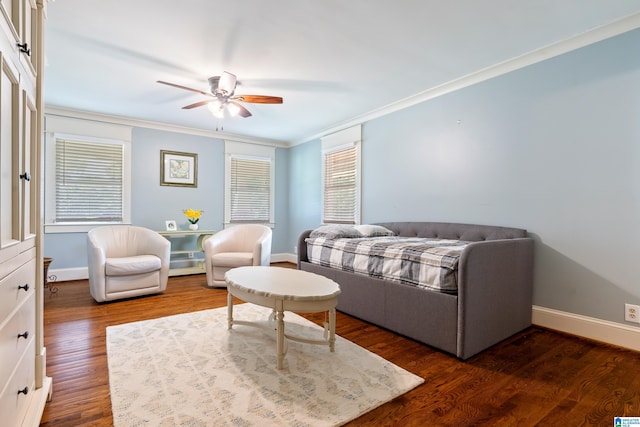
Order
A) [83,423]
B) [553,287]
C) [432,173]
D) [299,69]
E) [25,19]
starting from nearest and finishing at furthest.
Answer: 1. [25,19]
2. [83,423]
3. [553,287]
4. [299,69]
5. [432,173]

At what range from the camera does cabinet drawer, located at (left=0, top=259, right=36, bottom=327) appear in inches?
38.7

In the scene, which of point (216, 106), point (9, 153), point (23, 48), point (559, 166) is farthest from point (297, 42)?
point (559, 166)

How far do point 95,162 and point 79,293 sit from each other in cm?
190

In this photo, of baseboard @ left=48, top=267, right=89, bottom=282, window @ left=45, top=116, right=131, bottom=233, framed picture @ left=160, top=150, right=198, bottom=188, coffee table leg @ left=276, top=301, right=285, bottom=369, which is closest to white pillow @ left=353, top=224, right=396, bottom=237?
coffee table leg @ left=276, top=301, right=285, bottom=369

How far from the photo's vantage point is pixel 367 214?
4406mm

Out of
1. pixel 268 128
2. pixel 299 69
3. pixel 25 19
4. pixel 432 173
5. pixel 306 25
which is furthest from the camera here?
pixel 268 128

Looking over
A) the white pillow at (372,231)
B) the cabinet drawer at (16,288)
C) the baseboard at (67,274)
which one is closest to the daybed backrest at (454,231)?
the white pillow at (372,231)

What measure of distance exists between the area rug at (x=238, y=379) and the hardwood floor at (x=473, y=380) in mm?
91

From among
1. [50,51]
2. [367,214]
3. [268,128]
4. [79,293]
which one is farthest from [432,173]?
[79,293]

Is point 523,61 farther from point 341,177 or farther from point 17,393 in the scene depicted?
point 17,393

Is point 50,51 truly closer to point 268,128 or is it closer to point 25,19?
point 25,19

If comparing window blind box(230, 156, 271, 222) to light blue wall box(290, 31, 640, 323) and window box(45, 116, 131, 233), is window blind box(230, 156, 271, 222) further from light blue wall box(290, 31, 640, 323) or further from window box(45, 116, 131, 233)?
light blue wall box(290, 31, 640, 323)

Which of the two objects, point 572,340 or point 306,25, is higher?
point 306,25

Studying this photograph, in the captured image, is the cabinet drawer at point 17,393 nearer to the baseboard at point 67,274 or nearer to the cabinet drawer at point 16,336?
the cabinet drawer at point 16,336
